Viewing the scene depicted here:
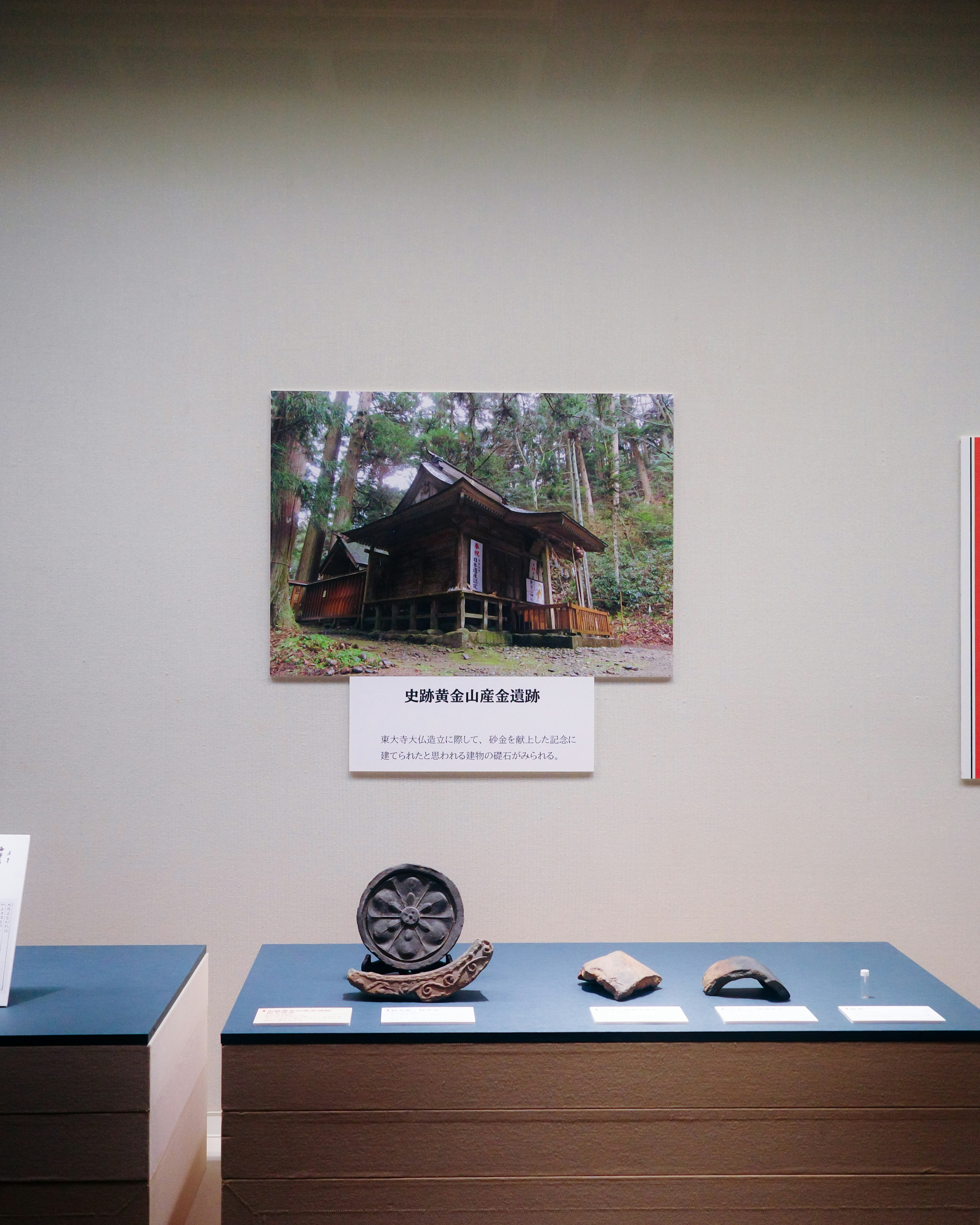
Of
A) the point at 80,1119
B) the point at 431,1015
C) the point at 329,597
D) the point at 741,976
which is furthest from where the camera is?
the point at 329,597

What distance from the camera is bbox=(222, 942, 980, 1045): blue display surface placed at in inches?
73.1

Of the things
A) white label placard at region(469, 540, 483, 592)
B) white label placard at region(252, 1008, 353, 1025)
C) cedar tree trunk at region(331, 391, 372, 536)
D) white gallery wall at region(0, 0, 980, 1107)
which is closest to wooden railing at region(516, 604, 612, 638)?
white label placard at region(469, 540, 483, 592)

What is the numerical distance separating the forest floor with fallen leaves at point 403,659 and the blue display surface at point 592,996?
2.59ft

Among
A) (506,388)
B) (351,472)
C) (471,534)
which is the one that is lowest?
(471,534)

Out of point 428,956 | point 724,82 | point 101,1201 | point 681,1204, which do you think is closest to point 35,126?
point 724,82

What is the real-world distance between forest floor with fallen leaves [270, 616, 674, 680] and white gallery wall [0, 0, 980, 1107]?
0.26 ft

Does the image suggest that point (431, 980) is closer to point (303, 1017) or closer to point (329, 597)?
point (303, 1017)

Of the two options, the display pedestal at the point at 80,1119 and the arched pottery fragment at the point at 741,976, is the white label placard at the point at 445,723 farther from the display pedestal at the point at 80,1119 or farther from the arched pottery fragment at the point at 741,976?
the display pedestal at the point at 80,1119

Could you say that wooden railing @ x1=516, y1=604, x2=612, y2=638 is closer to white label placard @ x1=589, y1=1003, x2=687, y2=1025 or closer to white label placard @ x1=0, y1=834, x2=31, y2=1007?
white label placard @ x1=589, y1=1003, x2=687, y2=1025

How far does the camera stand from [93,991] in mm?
2072

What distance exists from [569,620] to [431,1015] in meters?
1.25

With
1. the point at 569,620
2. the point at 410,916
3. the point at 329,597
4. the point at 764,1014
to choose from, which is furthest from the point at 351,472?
the point at 764,1014

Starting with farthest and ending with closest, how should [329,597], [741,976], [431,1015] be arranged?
[329,597], [741,976], [431,1015]

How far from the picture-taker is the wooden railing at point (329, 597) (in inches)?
107
